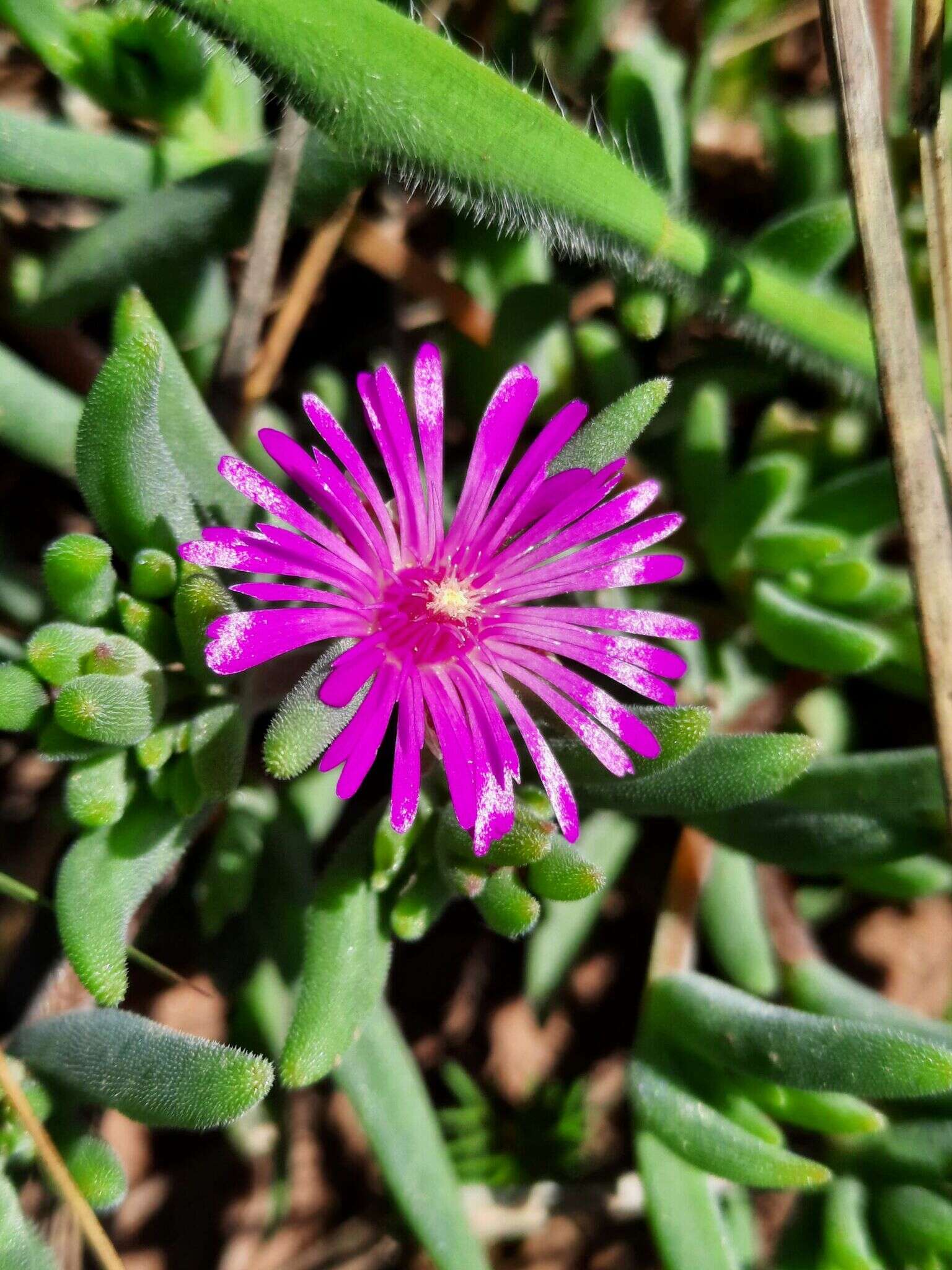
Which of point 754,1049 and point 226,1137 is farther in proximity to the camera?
point 226,1137

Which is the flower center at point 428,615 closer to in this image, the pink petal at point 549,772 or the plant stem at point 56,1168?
the pink petal at point 549,772

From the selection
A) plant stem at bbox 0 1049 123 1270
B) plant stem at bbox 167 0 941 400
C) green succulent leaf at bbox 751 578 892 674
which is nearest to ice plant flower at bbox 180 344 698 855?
plant stem at bbox 167 0 941 400

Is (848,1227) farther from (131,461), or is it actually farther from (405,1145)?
(131,461)

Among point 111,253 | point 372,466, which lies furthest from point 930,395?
point 111,253

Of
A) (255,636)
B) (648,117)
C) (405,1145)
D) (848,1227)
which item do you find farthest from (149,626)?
(848,1227)

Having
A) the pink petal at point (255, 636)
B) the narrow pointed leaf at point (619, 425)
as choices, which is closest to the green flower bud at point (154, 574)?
the pink petal at point (255, 636)

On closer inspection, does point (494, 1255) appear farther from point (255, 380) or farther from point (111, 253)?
point (111, 253)
